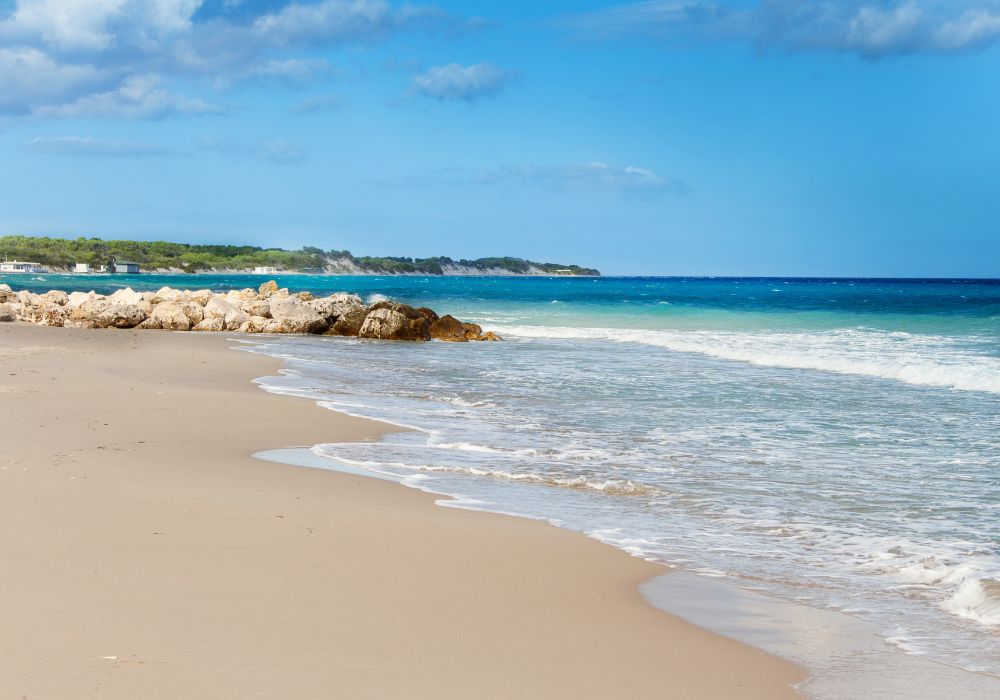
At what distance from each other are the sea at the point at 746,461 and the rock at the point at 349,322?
6699mm

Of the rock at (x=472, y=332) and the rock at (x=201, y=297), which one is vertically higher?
the rock at (x=201, y=297)

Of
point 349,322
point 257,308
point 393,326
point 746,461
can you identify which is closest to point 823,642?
point 746,461

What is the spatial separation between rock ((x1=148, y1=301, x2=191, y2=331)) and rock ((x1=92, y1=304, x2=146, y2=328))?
1.00 ft

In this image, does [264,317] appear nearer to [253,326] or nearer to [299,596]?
[253,326]

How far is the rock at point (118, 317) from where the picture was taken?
2600 cm

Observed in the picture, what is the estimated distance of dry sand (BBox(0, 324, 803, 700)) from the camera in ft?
10.9

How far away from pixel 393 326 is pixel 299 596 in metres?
22.0

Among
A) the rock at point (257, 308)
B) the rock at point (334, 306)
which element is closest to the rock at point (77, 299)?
the rock at point (257, 308)

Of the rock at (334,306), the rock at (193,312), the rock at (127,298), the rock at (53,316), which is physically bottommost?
the rock at (53,316)

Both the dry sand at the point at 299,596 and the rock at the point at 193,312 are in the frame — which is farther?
the rock at the point at 193,312

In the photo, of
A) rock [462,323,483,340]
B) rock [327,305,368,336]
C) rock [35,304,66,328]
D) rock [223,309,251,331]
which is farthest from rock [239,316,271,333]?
rock [462,323,483,340]

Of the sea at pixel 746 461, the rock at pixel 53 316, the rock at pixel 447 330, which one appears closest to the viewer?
the sea at pixel 746 461

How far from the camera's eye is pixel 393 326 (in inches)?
1022

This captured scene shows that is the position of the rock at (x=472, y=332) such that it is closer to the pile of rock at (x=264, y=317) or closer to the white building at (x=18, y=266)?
the pile of rock at (x=264, y=317)
